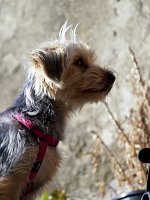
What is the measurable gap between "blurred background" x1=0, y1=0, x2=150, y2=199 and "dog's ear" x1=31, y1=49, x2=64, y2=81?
2171mm

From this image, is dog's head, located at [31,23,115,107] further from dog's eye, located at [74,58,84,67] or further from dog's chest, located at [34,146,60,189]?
dog's chest, located at [34,146,60,189]

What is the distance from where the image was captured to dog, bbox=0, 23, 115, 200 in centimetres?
368

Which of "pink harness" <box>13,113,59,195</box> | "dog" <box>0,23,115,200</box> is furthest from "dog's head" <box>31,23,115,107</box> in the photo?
Answer: "pink harness" <box>13,113,59,195</box>

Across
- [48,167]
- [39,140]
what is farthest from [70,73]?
[48,167]

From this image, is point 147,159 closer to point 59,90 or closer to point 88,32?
point 59,90

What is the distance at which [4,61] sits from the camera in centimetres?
726

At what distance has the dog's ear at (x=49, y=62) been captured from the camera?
3760mm

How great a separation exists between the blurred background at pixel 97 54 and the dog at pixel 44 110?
75.8 inches

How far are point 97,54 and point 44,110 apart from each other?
282 centimetres

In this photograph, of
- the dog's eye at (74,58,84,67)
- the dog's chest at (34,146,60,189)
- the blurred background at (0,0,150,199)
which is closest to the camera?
the dog's chest at (34,146,60,189)

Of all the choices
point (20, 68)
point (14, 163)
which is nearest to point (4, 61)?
point (20, 68)

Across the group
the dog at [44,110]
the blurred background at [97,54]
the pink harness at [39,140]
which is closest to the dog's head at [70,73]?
the dog at [44,110]

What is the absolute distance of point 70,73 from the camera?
3.98m

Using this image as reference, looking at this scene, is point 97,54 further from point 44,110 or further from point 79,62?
point 44,110
